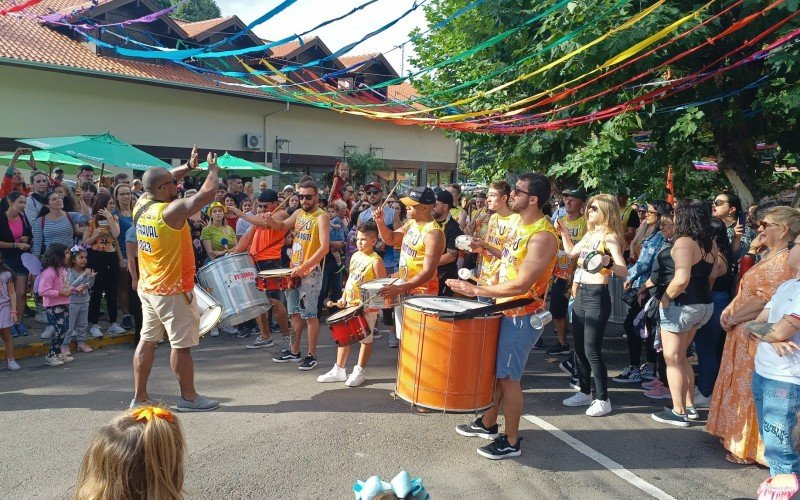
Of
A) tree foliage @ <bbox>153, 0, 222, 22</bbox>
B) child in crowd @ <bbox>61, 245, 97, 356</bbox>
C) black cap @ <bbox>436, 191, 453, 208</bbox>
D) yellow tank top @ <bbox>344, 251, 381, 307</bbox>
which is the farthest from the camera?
tree foliage @ <bbox>153, 0, 222, 22</bbox>

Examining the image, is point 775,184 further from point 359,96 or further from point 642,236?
point 359,96

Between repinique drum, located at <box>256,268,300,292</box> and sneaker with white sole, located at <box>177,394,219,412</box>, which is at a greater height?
repinique drum, located at <box>256,268,300,292</box>

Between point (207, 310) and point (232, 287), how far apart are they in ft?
1.82

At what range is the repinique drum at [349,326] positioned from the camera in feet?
18.7

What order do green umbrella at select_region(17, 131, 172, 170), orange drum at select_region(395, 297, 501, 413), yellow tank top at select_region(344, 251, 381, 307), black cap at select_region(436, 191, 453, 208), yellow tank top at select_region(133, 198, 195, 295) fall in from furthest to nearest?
green umbrella at select_region(17, 131, 172, 170)
black cap at select_region(436, 191, 453, 208)
yellow tank top at select_region(344, 251, 381, 307)
yellow tank top at select_region(133, 198, 195, 295)
orange drum at select_region(395, 297, 501, 413)

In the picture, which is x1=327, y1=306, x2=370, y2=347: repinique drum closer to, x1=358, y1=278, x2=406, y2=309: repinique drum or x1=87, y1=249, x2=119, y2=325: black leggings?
x1=358, y1=278, x2=406, y2=309: repinique drum

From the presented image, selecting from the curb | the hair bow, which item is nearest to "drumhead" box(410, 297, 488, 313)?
the hair bow

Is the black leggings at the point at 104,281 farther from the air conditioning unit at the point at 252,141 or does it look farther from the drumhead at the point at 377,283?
the air conditioning unit at the point at 252,141

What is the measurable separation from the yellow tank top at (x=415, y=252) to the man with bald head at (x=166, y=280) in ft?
6.27

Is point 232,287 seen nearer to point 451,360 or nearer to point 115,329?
point 115,329

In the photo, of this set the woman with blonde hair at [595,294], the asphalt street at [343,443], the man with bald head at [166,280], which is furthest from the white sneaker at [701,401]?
the man with bald head at [166,280]

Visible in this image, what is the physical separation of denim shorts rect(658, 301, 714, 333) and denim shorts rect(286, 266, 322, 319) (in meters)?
3.40

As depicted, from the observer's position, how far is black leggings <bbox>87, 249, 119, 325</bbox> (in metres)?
8.31

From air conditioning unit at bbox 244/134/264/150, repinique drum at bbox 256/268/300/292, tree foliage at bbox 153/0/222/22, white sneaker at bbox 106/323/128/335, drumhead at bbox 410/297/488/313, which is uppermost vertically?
tree foliage at bbox 153/0/222/22
